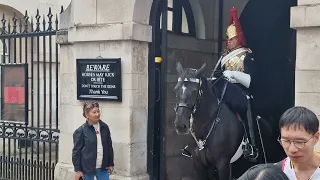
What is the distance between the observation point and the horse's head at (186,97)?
5.41m

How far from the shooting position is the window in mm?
8312

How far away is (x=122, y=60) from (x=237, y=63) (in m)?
1.69

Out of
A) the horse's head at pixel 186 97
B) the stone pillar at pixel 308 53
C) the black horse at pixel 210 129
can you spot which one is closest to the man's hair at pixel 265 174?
the stone pillar at pixel 308 53

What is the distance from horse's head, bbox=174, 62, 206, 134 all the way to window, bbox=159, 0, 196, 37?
8.86 feet

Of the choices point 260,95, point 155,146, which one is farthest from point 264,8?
point 155,146

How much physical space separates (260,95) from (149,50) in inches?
92.7

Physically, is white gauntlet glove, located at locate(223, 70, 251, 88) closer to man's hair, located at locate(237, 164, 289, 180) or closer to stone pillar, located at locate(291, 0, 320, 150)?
stone pillar, located at locate(291, 0, 320, 150)

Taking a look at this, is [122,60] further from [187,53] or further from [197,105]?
[187,53]

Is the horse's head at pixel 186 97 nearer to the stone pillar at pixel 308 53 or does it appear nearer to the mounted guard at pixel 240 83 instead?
the mounted guard at pixel 240 83

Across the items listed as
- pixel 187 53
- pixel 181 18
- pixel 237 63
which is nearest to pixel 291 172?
pixel 237 63

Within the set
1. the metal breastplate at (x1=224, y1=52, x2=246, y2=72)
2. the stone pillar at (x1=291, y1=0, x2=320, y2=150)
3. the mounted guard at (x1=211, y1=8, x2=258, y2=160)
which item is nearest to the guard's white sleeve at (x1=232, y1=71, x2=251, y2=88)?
the mounted guard at (x1=211, y1=8, x2=258, y2=160)

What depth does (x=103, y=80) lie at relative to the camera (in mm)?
6754

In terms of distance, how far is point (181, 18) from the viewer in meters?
8.54

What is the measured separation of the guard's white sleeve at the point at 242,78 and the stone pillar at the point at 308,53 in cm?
112
